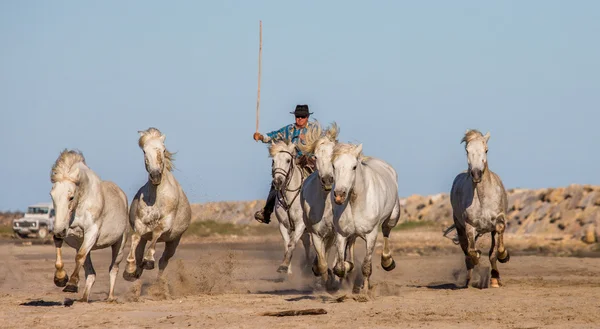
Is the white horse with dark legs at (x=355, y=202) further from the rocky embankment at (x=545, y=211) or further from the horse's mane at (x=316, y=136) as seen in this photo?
the rocky embankment at (x=545, y=211)

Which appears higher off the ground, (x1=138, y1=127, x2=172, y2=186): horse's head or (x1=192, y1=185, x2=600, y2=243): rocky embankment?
(x1=138, y1=127, x2=172, y2=186): horse's head

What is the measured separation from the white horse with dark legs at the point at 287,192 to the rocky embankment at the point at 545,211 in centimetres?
1281

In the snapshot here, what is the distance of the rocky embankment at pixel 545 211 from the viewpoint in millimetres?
36969

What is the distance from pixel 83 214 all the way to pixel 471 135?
6068mm

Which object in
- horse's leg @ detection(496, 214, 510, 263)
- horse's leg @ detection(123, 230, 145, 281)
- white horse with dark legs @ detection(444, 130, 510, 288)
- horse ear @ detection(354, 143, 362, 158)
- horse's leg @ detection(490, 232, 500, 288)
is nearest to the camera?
horse ear @ detection(354, 143, 362, 158)

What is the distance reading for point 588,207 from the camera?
38.3 metres

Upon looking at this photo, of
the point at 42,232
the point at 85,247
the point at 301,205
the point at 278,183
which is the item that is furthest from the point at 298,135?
the point at 42,232

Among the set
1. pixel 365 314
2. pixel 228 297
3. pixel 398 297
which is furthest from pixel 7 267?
pixel 365 314

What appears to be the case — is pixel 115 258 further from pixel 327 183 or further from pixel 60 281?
pixel 327 183

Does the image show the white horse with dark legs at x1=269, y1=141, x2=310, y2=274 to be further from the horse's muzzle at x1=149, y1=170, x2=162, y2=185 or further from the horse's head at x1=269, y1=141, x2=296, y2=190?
the horse's muzzle at x1=149, y1=170, x2=162, y2=185

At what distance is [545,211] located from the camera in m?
41.3

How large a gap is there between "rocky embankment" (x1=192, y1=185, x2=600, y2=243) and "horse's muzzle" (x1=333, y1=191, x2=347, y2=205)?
675 inches

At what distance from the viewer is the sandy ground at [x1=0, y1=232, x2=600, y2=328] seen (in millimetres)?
13477

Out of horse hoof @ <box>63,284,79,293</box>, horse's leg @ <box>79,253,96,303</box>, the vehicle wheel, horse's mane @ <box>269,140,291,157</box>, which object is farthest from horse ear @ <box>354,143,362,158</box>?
the vehicle wheel
